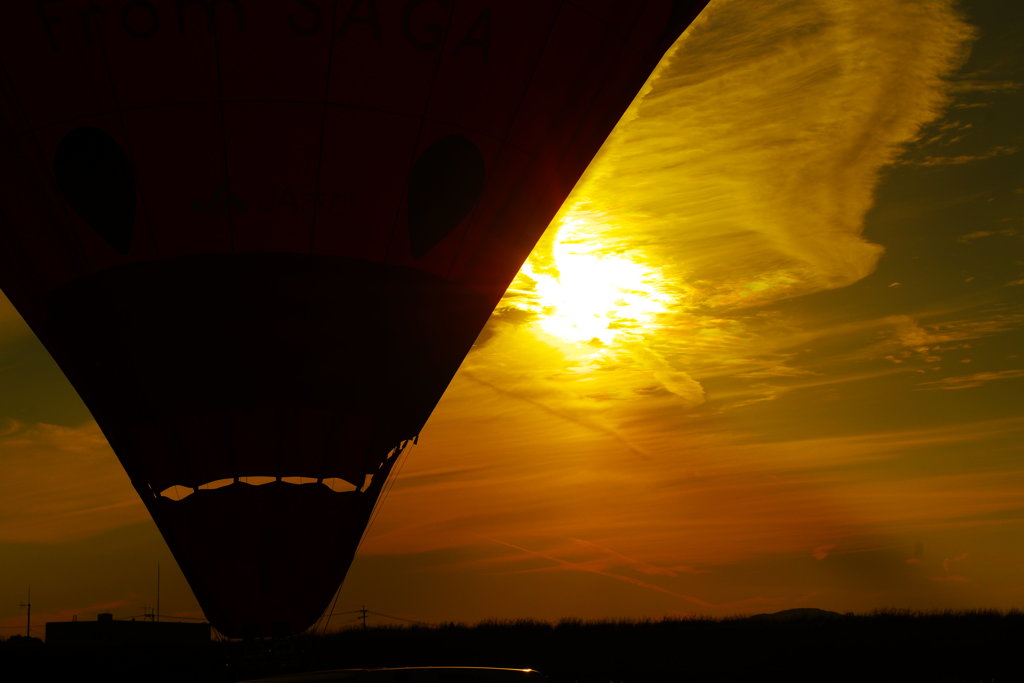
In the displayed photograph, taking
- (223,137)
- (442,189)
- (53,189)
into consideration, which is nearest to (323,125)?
(223,137)

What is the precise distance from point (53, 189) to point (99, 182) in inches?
25.7

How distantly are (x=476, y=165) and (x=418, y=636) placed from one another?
21.4 m

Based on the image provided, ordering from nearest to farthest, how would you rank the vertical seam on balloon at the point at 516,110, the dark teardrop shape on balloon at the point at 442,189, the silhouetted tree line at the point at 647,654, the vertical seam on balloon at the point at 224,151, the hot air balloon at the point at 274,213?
the vertical seam on balloon at the point at 224,151
the hot air balloon at the point at 274,213
the vertical seam on balloon at the point at 516,110
the dark teardrop shape on balloon at the point at 442,189
the silhouetted tree line at the point at 647,654

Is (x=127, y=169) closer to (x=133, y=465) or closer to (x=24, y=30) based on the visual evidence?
(x=24, y=30)

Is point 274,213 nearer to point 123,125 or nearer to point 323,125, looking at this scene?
point 323,125

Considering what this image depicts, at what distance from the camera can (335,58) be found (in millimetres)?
11656

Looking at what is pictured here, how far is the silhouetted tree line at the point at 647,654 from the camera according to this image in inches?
661

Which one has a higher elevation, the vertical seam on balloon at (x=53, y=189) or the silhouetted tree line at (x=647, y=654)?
the vertical seam on balloon at (x=53, y=189)

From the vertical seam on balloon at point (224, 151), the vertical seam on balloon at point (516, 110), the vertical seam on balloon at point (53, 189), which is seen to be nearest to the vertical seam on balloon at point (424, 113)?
the vertical seam on balloon at point (516, 110)

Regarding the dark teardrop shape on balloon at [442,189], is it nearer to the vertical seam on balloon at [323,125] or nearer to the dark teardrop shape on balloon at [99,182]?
the vertical seam on balloon at [323,125]

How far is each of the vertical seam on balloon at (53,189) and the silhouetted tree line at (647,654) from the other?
4757 millimetres

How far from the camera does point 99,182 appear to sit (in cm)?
1198

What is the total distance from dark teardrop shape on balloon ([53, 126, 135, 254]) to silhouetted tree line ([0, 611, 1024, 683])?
4983 millimetres

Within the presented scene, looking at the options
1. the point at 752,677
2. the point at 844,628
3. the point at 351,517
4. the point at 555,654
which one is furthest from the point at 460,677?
the point at 844,628
